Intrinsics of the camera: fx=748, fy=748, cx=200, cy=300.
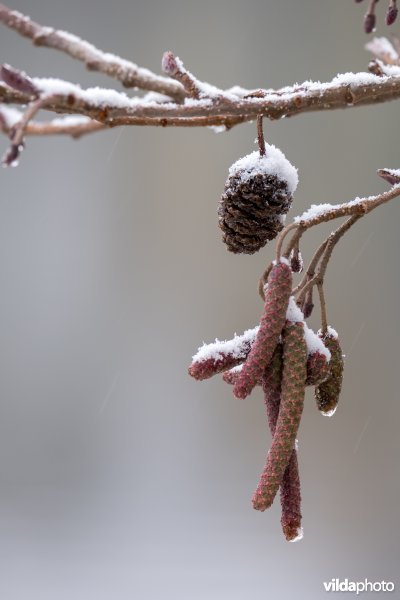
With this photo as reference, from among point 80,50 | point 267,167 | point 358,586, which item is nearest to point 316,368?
point 267,167

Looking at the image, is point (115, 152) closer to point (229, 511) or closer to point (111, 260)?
point (111, 260)

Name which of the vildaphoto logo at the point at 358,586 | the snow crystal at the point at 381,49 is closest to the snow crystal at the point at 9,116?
the snow crystal at the point at 381,49

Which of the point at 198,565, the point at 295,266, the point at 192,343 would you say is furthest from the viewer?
the point at 192,343

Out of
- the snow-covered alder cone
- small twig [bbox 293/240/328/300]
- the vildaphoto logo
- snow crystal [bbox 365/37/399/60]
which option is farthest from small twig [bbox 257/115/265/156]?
the vildaphoto logo

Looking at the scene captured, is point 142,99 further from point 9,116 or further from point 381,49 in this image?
point 381,49

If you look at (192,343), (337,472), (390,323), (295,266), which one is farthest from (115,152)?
(295,266)

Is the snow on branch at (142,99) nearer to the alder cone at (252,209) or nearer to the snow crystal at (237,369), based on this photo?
the alder cone at (252,209)
